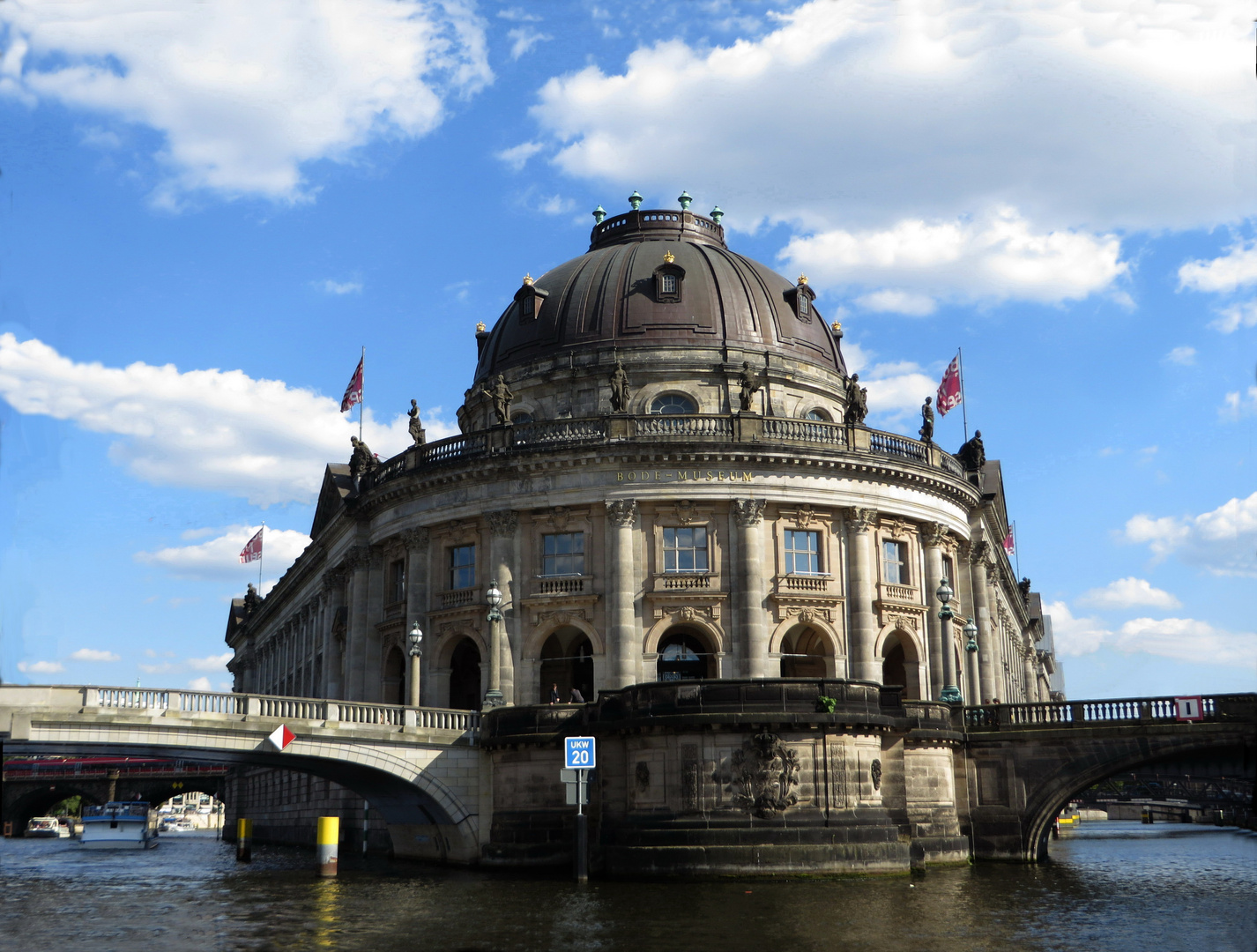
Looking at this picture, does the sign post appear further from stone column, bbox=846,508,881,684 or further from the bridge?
stone column, bbox=846,508,881,684

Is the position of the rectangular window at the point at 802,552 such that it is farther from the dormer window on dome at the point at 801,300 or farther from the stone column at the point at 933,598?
the dormer window on dome at the point at 801,300

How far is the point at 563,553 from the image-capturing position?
170 feet

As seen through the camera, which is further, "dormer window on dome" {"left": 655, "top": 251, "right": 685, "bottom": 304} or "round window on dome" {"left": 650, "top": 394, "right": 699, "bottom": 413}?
"dormer window on dome" {"left": 655, "top": 251, "right": 685, "bottom": 304}

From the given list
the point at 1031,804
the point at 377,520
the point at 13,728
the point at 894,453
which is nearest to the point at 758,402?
the point at 894,453

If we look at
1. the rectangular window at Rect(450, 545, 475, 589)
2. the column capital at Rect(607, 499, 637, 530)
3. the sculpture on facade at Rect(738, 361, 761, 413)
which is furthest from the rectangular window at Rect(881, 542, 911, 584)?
the rectangular window at Rect(450, 545, 475, 589)

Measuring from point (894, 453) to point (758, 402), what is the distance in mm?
8018

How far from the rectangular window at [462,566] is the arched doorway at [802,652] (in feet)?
43.8

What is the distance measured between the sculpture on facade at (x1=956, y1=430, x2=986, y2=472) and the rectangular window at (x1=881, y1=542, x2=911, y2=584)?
32.8ft

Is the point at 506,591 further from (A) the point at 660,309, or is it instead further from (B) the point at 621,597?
(A) the point at 660,309

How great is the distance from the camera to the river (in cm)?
2512

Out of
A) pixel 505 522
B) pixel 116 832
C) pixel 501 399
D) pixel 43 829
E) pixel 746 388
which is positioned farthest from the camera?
pixel 43 829

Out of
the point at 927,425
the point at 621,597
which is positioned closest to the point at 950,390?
the point at 927,425

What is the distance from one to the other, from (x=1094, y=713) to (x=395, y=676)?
99.1 ft

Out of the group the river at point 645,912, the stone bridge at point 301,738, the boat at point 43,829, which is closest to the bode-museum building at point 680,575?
the stone bridge at point 301,738
